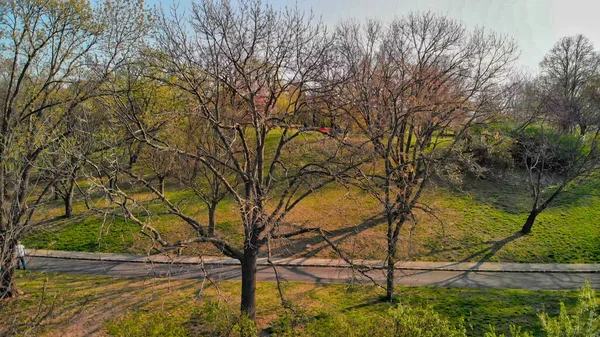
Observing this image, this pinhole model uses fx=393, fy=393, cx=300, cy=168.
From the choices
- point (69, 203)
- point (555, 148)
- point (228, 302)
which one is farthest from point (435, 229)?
point (69, 203)

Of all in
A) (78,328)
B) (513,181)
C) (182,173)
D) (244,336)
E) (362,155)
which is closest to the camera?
(244,336)

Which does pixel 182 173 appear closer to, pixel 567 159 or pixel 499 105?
pixel 499 105

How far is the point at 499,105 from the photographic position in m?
20.2

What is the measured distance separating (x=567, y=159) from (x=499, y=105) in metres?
13.5

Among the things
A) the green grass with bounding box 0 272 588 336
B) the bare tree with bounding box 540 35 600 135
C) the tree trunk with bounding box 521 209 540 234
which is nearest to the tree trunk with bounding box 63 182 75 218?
the green grass with bounding box 0 272 588 336

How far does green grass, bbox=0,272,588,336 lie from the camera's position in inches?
488

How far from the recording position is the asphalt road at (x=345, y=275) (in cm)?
1631

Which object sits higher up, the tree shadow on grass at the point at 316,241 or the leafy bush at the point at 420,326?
the tree shadow on grass at the point at 316,241

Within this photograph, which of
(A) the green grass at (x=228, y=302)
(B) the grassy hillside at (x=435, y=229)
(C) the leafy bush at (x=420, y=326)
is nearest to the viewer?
(C) the leafy bush at (x=420, y=326)

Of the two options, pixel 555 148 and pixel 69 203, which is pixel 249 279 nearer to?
pixel 69 203

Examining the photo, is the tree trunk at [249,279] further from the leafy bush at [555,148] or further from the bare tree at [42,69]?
the leafy bush at [555,148]

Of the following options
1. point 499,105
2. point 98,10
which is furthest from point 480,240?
point 98,10

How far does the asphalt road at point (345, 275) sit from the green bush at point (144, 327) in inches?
164

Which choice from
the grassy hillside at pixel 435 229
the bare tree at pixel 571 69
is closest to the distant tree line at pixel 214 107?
the grassy hillside at pixel 435 229
